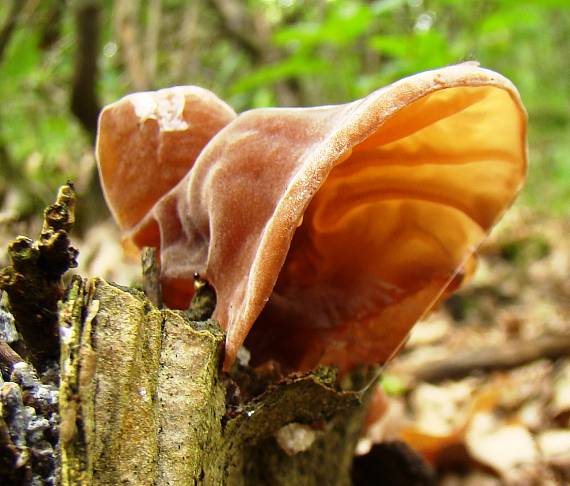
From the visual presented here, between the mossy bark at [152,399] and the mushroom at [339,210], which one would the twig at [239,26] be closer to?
the mushroom at [339,210]

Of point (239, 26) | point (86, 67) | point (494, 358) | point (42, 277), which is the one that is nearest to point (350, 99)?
point (239, 26)

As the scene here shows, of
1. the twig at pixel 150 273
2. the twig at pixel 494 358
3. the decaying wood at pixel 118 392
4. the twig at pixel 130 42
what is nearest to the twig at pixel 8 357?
the decaying wood at pixel 118 392

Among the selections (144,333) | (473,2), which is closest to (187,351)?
(144,333)

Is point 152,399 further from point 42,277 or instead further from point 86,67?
point 86,67

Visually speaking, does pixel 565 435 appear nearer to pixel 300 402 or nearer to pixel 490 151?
pixel 490 151

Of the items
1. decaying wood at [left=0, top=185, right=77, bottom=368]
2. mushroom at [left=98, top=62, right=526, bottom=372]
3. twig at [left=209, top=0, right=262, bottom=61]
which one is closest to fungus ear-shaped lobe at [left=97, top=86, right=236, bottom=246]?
mushroom at [left=98, top=62, right=526, bottom=372]

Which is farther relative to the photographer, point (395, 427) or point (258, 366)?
point (395, 427)
